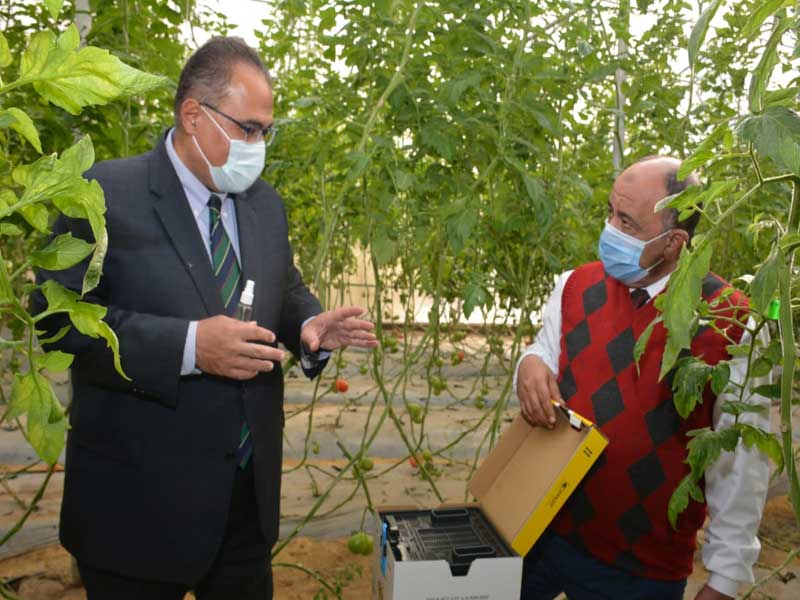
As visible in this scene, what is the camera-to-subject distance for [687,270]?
75 cm

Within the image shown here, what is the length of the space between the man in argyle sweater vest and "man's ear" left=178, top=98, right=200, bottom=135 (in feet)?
3.23

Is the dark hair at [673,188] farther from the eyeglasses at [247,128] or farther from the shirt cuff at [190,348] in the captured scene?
the shirt cuff at [190,348]

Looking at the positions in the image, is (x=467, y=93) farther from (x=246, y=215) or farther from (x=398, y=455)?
(x=398, y=455)

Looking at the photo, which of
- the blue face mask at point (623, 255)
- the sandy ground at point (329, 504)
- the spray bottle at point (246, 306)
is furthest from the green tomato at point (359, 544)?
the blue face mask at point (623, 255)

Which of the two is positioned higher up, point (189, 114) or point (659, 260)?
point (189, 114)

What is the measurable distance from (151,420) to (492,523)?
79 cm

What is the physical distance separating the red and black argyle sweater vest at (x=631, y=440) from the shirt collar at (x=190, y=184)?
964 mm

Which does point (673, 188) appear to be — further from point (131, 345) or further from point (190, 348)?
point (131, 345)

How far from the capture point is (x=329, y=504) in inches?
130

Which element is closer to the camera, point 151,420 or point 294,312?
point 151,420

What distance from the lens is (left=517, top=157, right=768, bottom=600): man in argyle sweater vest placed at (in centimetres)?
148

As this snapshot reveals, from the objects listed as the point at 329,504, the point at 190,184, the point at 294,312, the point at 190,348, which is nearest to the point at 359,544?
the point at 329,504

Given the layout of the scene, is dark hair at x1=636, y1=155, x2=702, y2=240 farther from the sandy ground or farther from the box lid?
the sandy ground

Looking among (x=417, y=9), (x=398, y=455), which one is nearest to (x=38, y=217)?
(x=417, y=9)
